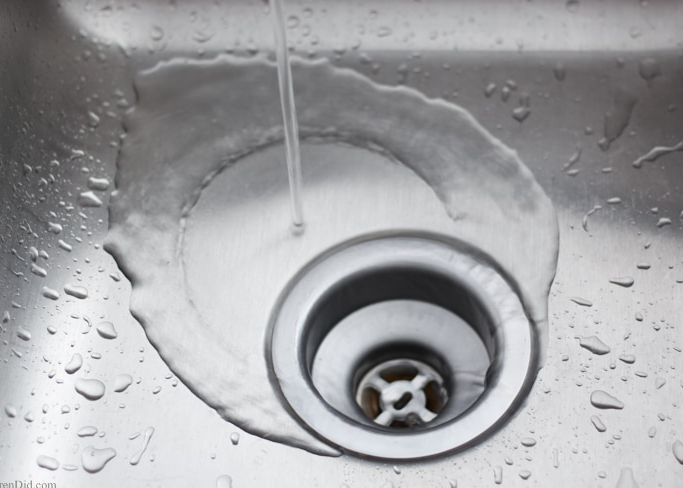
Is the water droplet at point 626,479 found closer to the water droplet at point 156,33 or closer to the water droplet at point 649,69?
the water droplet at point 649,69

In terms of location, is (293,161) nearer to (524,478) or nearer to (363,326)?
(363,326)

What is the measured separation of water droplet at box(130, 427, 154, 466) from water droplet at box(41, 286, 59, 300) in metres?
0.15

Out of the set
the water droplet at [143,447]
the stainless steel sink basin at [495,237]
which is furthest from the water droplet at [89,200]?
the water droplet at [143,447]

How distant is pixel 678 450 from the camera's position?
0.61 meters

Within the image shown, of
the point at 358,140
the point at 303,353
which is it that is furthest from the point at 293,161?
the point at 303,353

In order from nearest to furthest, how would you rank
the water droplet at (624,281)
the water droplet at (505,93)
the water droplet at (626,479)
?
1. the water droplet at (626,479)
2. the water droplet at (624,281)
3. the water droplet at (505,93)

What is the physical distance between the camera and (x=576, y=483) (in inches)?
23.7

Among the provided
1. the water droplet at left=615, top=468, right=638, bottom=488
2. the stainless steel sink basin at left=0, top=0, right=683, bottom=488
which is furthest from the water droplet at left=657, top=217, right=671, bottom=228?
the water droplet at left=615, top=468, right=638, bottom=488

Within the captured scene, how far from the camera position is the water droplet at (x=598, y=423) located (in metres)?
0.63

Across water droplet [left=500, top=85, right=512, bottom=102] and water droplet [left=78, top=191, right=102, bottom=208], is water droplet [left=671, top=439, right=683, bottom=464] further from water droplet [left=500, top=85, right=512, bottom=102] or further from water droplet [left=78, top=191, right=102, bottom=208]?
water droplet [left=78, top=191, right=102, bottom=208]

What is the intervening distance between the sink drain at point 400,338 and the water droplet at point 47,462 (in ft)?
0.59

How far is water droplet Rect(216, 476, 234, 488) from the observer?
61 cm

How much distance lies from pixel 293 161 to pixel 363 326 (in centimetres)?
16

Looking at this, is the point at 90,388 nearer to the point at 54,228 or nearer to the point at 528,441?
the point at 54,228
